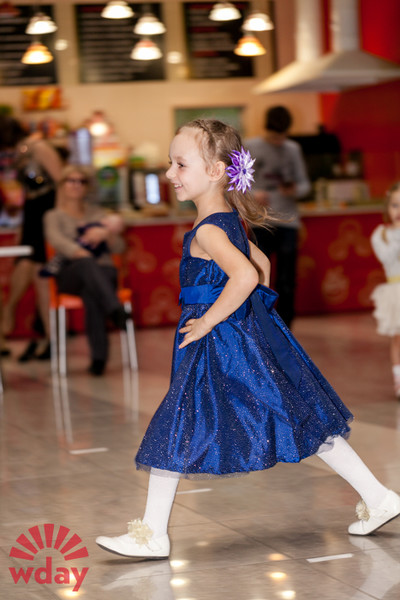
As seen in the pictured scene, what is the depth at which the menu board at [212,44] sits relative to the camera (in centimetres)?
1124

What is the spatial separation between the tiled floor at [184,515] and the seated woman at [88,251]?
936mm

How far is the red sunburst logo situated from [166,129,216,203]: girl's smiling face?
38.3 inches

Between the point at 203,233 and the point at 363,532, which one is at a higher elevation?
the point at 203,233

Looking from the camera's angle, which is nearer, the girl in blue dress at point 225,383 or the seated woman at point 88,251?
the girl in blue dress at point 225,383

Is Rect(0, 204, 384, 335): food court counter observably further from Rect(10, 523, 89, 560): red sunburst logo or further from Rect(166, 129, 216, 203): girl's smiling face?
Rect(166, 129, 216, 203): girl's smiling face

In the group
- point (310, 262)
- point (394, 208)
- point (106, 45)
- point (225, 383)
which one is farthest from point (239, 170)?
point (106, 45)

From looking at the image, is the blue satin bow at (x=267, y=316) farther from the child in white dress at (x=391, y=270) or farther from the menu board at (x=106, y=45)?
the menu board at (x=106, y=45)

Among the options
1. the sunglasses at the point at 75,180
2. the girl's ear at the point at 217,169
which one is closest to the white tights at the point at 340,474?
the girl's ear at the point at 217,169

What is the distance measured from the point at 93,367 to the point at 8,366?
0.81 m

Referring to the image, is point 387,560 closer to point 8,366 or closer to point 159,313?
point 8,366

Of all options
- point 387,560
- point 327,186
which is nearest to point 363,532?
point 387,560

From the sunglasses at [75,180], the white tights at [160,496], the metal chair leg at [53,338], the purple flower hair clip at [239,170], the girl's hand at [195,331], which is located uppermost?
the purple flower hair clip at [239,170]

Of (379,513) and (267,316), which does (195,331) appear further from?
(379,513)

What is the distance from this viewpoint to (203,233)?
2.69 meters
